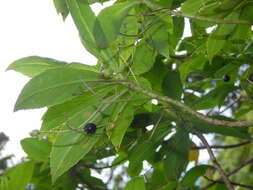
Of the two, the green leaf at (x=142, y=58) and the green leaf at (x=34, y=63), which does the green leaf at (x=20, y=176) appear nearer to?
the green leaf at (x=34, y=63)

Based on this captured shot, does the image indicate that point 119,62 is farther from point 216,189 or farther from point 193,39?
point 216,189

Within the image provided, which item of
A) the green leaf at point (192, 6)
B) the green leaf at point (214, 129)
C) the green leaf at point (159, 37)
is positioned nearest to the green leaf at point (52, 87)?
the green leaf at point (159, 37)

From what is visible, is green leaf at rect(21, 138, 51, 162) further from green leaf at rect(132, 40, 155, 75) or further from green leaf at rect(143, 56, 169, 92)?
green leaf at rect(132, 40, 155, 75)

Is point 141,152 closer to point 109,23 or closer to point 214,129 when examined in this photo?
point 214,129

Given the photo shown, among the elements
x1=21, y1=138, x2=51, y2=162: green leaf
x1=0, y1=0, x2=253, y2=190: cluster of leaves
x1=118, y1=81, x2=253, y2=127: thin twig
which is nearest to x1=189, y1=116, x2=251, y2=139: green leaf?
x1=0, y1=0, x2=253, y2=190: cluster of leaves

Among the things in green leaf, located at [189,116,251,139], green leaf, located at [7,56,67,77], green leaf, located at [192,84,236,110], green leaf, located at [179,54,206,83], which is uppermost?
green leaf, located at [7,56,67,77]

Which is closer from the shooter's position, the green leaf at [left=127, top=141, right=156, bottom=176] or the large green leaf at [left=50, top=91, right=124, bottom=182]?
the large green leaf at [left=50, top=91, right=124, bottom=182]
